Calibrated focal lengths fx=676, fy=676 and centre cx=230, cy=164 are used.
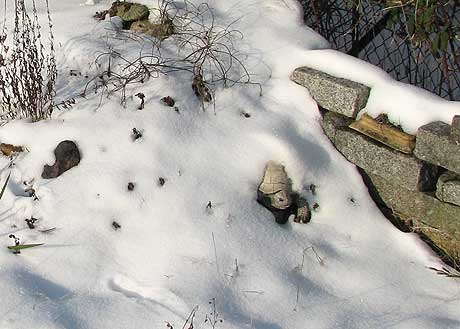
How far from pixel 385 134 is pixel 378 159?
0.13m

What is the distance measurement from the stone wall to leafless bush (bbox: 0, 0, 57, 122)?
4.19ft

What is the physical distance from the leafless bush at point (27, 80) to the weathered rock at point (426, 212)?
1661 millimetres

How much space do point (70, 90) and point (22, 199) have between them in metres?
0.69

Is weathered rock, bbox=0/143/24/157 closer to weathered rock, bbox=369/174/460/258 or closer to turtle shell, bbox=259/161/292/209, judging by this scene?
turtle shell, bbox=259/161/292/209

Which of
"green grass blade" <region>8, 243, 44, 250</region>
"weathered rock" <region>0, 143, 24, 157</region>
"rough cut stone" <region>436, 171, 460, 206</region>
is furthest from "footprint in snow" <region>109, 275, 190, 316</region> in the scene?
"rough cut stone" <region>436, 171, 460, 206</region>

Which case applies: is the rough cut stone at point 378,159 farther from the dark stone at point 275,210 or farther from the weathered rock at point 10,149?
the weathered rock at point 10,149

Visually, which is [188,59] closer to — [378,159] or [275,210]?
[275,210]

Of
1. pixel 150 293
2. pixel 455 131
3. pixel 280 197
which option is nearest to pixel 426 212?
pixel 455 131

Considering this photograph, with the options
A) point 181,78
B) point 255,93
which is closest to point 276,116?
point 255,93

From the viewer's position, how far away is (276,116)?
334 cm

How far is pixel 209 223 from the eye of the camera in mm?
2990

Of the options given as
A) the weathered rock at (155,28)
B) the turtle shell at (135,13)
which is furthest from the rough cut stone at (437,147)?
the turtle shell at (135,13)

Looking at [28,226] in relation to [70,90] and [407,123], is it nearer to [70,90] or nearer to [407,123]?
[70,90]

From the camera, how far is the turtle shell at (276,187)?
310cm
